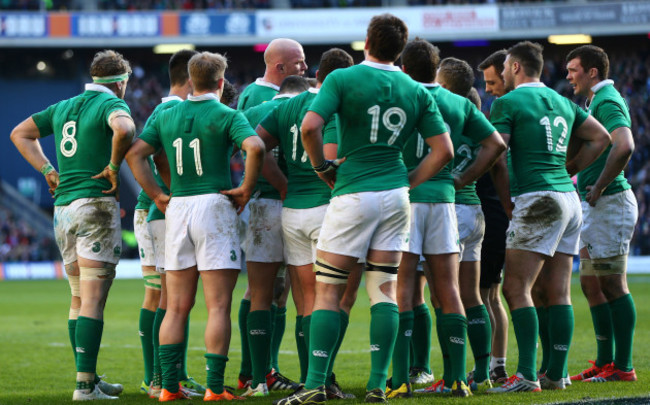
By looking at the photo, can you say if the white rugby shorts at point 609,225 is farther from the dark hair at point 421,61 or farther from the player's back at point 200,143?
the player's back at point 200,143

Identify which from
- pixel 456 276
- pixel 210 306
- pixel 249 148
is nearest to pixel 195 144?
pixel 249 148

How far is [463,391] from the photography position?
247 inches

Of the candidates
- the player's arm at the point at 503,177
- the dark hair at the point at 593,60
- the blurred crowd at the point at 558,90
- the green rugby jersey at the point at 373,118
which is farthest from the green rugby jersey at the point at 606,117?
the blurred crowd at the point at 558,90

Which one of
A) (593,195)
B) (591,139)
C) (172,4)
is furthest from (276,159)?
(172,4)

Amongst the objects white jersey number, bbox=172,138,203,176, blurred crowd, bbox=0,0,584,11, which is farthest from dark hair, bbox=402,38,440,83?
blurred crowd, bbox=0,0,584,11

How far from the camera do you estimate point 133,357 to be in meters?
10.7

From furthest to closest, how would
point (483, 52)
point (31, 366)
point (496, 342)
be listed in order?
point (483, 52) → point (31, 366) → point (496, 342)

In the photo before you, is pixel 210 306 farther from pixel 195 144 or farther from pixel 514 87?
pixel 514 87

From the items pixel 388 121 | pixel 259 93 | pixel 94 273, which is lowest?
pixel 94 273

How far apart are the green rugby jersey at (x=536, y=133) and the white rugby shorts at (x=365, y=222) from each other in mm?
1473

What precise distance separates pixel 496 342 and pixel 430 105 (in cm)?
272

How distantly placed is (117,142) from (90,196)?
54cm

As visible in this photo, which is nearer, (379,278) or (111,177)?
(379,278)

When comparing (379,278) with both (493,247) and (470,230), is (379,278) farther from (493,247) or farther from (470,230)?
(493,247)
